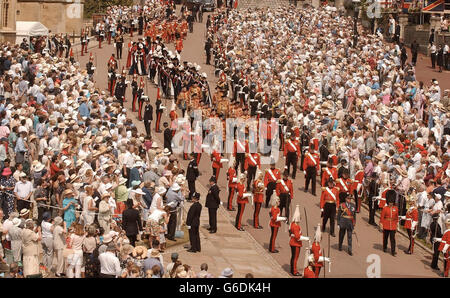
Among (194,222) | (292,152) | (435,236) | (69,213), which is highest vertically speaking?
(292,152)

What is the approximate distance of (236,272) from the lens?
2072cm

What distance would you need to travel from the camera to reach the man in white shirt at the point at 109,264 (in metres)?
17.1

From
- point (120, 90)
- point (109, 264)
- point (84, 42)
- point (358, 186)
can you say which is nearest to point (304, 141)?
point (358, 186)

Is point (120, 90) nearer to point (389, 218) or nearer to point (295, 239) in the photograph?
point (389, 218)

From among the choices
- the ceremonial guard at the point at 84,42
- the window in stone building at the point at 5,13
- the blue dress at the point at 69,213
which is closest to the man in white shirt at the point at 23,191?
the blue dress at the point at 69,213

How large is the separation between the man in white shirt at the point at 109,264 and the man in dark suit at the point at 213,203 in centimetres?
616

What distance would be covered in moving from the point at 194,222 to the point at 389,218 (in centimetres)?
482

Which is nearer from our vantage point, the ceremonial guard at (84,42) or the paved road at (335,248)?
the paved road at (335,248)

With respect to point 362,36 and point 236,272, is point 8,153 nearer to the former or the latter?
point 236,272

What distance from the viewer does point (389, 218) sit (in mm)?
22781

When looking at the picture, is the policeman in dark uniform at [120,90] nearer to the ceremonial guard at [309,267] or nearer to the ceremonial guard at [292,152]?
the ceremonial guard at [292,152]

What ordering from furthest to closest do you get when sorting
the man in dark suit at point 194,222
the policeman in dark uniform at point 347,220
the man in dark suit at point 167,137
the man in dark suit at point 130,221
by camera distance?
the man in dark suit at point 167,137, the policeman in dark uniform at point 347,220, the man in dark suit at point 194,222, the man in dark suit at point 130,221
